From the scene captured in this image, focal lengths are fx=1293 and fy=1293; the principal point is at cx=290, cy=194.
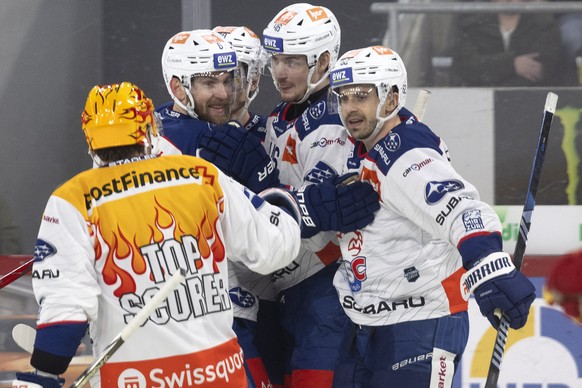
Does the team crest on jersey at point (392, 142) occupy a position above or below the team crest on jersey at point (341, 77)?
below

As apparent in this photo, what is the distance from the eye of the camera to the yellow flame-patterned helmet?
117 inches

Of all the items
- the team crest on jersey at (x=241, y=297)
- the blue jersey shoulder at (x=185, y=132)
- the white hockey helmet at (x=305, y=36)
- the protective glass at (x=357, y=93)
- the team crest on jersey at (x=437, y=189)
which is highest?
the white hockey helmet at (x=305, y=36)

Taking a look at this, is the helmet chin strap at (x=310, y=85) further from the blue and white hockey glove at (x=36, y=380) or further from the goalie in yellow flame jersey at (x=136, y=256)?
the blue and white hockey glove at (x=36, y=380)

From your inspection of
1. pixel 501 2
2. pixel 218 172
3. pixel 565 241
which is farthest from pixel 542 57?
pixel 218 172

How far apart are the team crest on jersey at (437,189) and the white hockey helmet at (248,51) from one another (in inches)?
30.8

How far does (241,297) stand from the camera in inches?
150

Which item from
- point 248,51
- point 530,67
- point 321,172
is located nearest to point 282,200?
point 321,172

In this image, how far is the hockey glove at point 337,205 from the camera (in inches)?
137

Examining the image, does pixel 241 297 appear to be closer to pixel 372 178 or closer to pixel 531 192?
pixel 372 178

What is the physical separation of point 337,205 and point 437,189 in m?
0.32

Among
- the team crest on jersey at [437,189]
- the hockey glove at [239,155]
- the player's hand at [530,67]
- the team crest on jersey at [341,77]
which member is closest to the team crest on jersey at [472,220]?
the team crest on jersey at [437,189]

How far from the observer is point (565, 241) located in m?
4.98

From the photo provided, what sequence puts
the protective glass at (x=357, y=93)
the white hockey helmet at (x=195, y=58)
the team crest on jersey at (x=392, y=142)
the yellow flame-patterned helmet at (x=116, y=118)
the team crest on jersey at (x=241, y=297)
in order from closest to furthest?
1. the yellow flame-patterned helmet at (x=116, y=118)
2. the team crest on jersey at (x=392, y=142)
3. the protective glass at (x=357, y=93)
4. the white hockey helmet at (x=195, y=58)
5. the team crest on jersey at (x=241, y=297)

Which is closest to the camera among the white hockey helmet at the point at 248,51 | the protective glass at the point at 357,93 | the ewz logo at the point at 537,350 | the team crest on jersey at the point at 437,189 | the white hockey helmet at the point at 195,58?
the team crest on jersey at the point at 437,189
